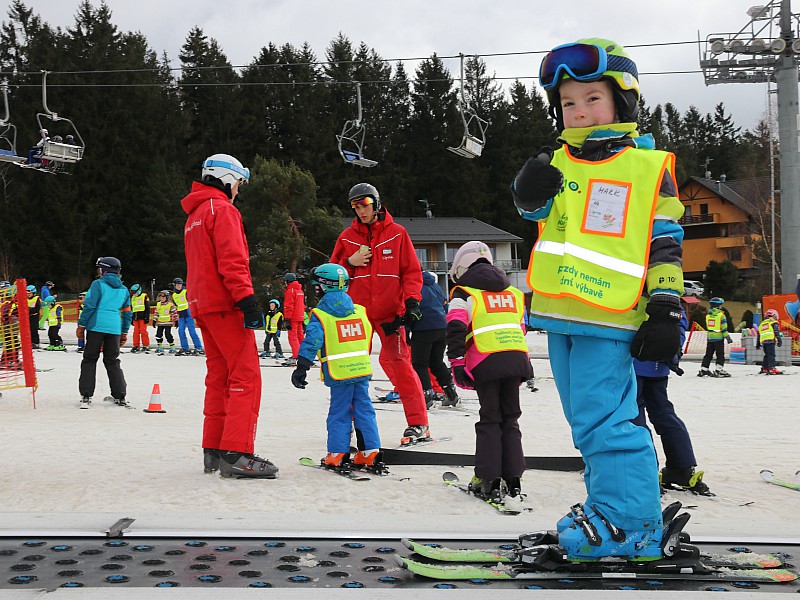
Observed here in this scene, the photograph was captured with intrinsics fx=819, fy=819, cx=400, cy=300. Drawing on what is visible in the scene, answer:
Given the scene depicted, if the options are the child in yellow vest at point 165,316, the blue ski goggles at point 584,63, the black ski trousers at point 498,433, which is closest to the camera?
the blue ski goggles at point 584,63

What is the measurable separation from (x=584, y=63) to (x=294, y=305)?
16.0 m

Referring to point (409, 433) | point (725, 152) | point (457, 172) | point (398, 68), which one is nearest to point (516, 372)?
point (409, 433)

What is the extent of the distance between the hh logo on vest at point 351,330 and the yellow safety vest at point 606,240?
112 inches

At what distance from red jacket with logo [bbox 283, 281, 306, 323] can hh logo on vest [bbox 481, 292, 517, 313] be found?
1373 centimetres

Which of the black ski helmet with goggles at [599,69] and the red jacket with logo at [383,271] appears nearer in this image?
the black ski helmet with goggles at [599,69]

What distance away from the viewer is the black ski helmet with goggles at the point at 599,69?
3412mm

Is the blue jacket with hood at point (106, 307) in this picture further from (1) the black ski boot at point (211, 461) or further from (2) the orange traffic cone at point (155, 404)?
(1) the black ski boot at point (211, 461)

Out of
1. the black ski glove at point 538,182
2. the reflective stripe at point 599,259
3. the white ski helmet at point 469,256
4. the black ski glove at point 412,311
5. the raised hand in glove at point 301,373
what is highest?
the black ski glove at point 538,182

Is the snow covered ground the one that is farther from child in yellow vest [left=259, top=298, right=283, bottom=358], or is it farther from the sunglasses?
child in yellow vest [left=259, top=298, right=283, bottom=358]

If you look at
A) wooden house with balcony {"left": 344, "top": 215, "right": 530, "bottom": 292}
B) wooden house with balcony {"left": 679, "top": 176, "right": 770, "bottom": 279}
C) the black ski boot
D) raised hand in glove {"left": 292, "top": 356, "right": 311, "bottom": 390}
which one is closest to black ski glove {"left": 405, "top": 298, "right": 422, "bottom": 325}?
raised hand in glove {"left": 292, "top": 356, "right": 311, "bottom": 390}

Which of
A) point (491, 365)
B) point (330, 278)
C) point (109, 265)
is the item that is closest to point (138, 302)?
point (109, 265)

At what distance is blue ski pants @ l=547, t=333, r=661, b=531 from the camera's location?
321 centimetres

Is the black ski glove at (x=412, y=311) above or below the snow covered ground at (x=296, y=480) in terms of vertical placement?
above

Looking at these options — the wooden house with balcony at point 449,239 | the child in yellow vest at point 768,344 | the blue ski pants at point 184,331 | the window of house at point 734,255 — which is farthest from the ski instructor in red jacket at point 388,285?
the window of house at point 734,255
